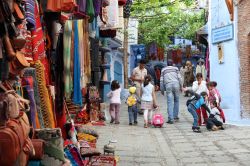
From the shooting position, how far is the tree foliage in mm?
28922

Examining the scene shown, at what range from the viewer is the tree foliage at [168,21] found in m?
28.9

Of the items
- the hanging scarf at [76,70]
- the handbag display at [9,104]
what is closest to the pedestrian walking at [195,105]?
the hanging scarf at [76,70]

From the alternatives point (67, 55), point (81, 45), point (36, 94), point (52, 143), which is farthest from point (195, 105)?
point (52, 143)

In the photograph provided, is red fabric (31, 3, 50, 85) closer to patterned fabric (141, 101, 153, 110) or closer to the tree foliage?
patterned fabric (141, 101, 153, 110)

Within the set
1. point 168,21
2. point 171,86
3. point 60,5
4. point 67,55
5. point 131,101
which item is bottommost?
point 131,101

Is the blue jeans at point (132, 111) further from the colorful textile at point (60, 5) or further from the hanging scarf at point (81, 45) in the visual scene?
the colorful textile at point (60, 5)

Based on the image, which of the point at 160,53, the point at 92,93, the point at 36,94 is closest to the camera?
the point at 36,94

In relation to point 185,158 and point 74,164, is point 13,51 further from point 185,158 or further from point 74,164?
point 185,158

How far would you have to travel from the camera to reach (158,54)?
38.8 m

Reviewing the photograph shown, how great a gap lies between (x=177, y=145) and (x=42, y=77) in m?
5.54

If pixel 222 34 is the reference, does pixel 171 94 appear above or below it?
below

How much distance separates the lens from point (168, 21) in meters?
33.1

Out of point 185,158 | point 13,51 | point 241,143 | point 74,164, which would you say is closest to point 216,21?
point 241,143

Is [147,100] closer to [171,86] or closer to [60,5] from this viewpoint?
[171,86]
